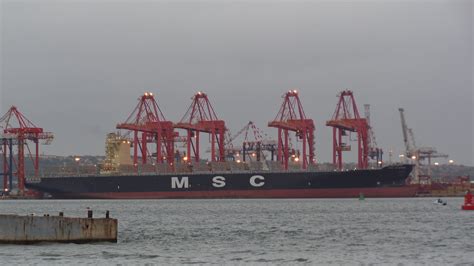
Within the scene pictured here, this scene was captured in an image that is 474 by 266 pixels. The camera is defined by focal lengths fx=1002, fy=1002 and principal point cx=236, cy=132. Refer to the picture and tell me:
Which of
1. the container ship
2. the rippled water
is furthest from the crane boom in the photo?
the rippled water

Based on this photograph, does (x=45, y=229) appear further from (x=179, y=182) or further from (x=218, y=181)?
(x=179, y=182)

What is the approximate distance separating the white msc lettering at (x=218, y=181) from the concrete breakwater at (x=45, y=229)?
83.9 m

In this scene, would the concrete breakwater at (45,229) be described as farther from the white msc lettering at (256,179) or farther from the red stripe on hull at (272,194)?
the white msc lettering at (256,179)

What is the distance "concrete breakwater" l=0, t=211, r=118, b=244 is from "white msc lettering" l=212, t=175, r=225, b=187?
8387 centimetres

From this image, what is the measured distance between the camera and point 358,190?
11431cm

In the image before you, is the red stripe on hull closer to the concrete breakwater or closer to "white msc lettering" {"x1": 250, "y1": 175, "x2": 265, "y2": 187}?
"white msc lettering" {"x1": 250, "y1": 175, "x2": 265, "y2": 187}

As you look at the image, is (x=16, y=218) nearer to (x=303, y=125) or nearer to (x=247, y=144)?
(x=303, y=125)

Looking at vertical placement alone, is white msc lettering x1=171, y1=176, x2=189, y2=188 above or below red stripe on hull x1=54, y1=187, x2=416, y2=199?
above

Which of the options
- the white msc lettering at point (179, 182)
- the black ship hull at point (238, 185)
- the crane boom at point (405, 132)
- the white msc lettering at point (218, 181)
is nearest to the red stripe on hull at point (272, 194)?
the black ship hull at point (238, 185)

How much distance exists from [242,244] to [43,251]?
9.16m

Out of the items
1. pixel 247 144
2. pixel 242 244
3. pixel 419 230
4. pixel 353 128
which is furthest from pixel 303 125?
pixel 242 244

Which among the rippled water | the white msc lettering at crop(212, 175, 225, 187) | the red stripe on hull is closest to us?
the rippled water

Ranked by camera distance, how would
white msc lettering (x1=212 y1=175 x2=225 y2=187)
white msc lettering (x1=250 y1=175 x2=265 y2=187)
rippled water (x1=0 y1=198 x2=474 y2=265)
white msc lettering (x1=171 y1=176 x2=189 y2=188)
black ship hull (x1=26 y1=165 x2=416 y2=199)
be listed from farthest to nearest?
white msc lettering (x1=171 y1=176 x2=189 y2=188)
white msc lettering (x1=212 y1=175 x2=225 y2=187)
white msc lettering (x1=250 y1=175 x2=265 y2=187)
black ship hull (x1=26 y1=165 x2=416 y2=199)
rippled water (x1=0 y1=198 x2=474 y2=265)

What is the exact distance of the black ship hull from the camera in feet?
373
